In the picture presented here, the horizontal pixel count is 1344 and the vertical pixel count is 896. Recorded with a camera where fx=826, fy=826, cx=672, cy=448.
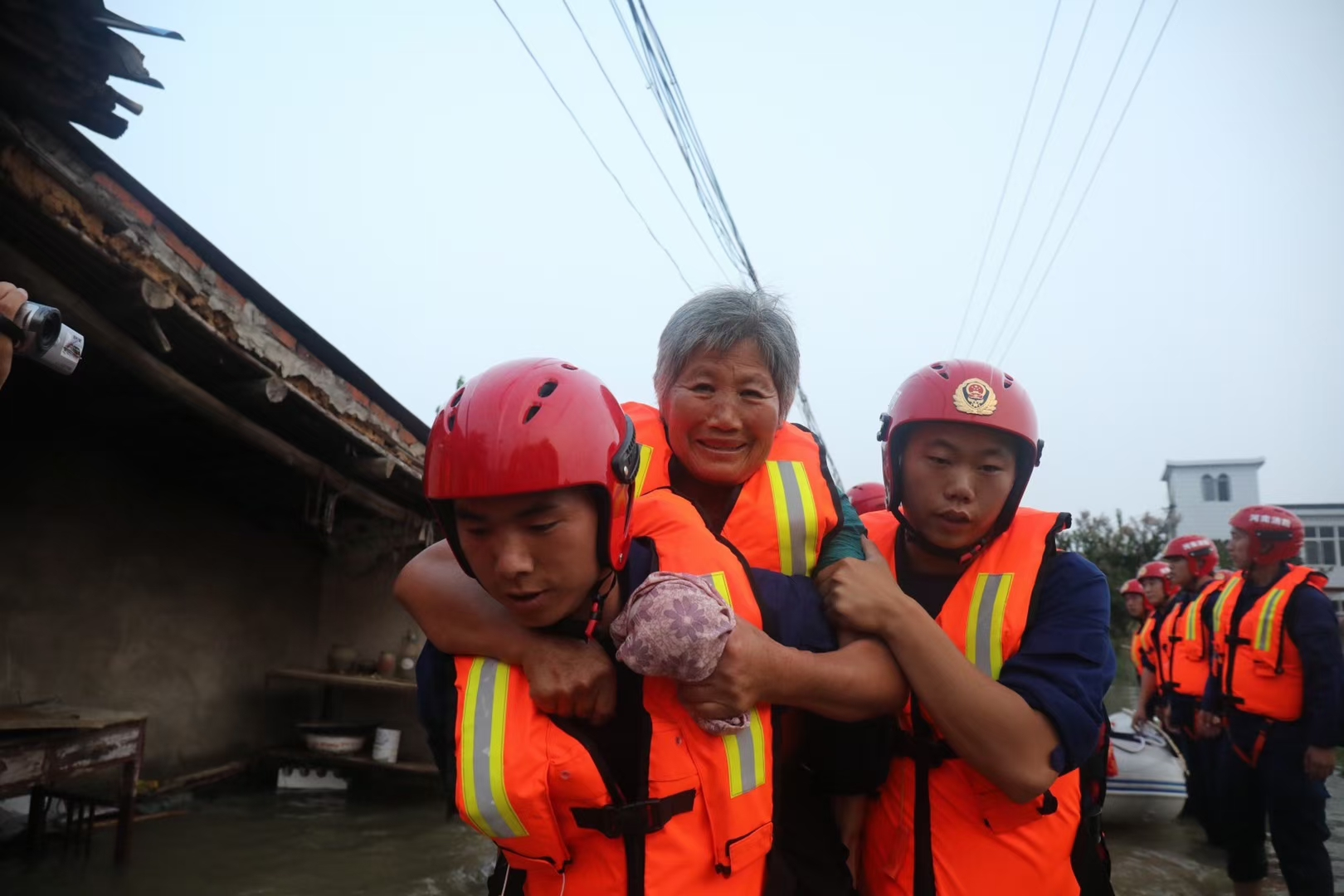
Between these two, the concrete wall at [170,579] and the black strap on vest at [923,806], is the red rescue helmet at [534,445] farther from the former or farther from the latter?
the concrete wall at [170,579]

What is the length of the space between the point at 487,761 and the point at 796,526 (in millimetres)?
993

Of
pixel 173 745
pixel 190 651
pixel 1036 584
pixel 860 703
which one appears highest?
pixel 1036 584

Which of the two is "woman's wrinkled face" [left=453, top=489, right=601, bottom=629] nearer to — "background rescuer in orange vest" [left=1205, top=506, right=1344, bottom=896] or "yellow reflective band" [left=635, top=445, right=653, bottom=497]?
"yellow reflective band" [left=635, top=445, right=653, bottom=497]

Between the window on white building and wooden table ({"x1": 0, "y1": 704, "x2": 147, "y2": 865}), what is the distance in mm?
42824

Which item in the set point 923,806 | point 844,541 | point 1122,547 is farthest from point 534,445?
point 1122,547

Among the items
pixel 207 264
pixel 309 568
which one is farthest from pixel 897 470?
pixel 309 568

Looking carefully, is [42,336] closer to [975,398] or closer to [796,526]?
[796,526]

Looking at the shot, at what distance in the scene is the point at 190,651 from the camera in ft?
25.3

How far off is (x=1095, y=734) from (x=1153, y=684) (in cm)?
942

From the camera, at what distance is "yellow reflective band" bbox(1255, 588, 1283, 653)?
6.07 metres

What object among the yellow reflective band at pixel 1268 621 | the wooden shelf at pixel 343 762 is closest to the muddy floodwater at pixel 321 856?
the wooden shelf at pixel 343 762

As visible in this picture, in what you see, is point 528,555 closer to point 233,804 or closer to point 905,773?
point 905,773

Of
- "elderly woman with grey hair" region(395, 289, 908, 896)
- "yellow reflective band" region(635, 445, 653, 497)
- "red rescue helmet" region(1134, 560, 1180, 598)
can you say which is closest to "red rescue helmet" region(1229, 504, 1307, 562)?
"red rescue helmet" region(1134, 560, 1180, 598)

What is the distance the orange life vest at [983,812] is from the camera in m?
2.07
